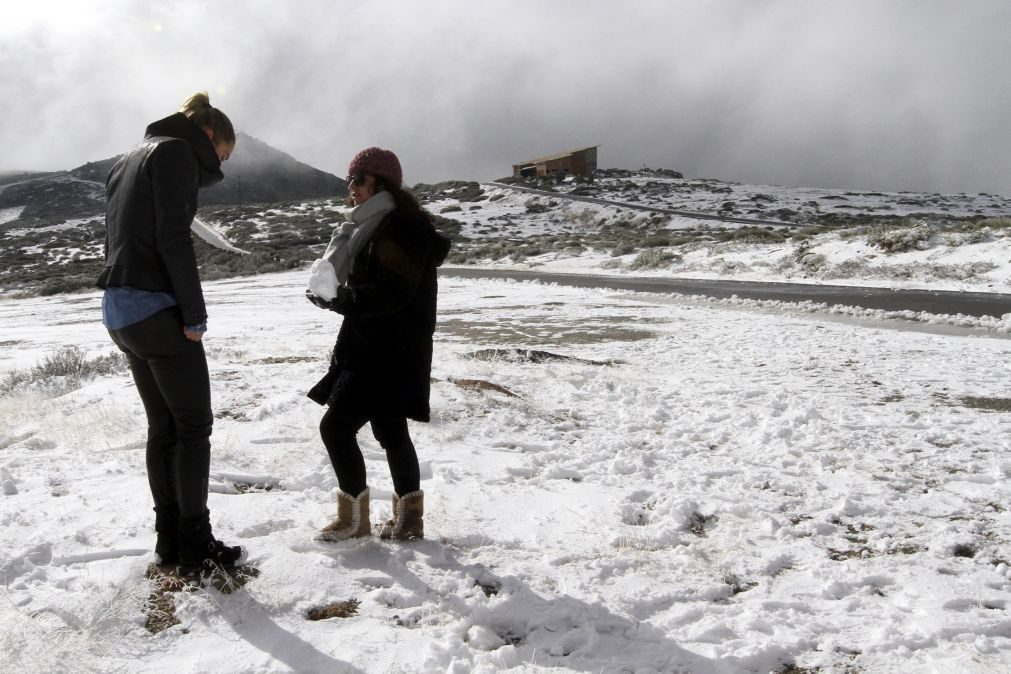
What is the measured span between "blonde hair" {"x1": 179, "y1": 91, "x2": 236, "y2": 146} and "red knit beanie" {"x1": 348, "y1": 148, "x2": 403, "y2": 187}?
1.68ft

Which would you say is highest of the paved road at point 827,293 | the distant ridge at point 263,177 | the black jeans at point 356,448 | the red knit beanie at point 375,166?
the distant ridge at point 263,177

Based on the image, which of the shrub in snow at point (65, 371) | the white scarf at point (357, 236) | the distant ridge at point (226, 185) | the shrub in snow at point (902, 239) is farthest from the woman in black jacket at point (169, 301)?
the distant ridge at point (226, 185)

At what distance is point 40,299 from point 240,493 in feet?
85.8

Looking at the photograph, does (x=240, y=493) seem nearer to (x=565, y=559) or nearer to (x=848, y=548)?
(x=565, y=559)

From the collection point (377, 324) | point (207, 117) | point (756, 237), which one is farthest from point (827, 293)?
point (207, 117)

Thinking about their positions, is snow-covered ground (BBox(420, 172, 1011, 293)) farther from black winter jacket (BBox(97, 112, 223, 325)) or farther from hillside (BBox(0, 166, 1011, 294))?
black winter jacket (BBox(97, 112, 223, 325))

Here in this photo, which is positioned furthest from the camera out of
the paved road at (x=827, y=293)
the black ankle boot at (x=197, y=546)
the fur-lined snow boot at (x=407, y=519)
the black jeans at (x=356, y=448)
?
the paved road at (x=827, y=293)

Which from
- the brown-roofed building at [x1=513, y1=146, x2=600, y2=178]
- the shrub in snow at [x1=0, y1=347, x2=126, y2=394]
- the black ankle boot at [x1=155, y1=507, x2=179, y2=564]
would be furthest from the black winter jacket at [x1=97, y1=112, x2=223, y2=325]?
the brown-roofed building at [x1=513, y1=146, x2=600, y2=178]

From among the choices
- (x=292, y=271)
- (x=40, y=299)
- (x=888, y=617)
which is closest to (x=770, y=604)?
(x=888, y=617)

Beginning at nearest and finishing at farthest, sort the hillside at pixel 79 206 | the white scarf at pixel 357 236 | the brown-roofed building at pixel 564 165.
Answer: the white scarf at pixel 357 236 < the hillside at pixel 79 206 < the brown-roofed building at pixel 564 165

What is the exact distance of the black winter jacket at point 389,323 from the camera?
284 cm

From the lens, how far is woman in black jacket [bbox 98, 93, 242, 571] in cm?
251

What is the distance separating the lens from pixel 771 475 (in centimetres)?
430

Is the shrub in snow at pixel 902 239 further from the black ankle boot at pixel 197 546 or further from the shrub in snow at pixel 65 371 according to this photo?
the black ankle boot at pixel 197 546
